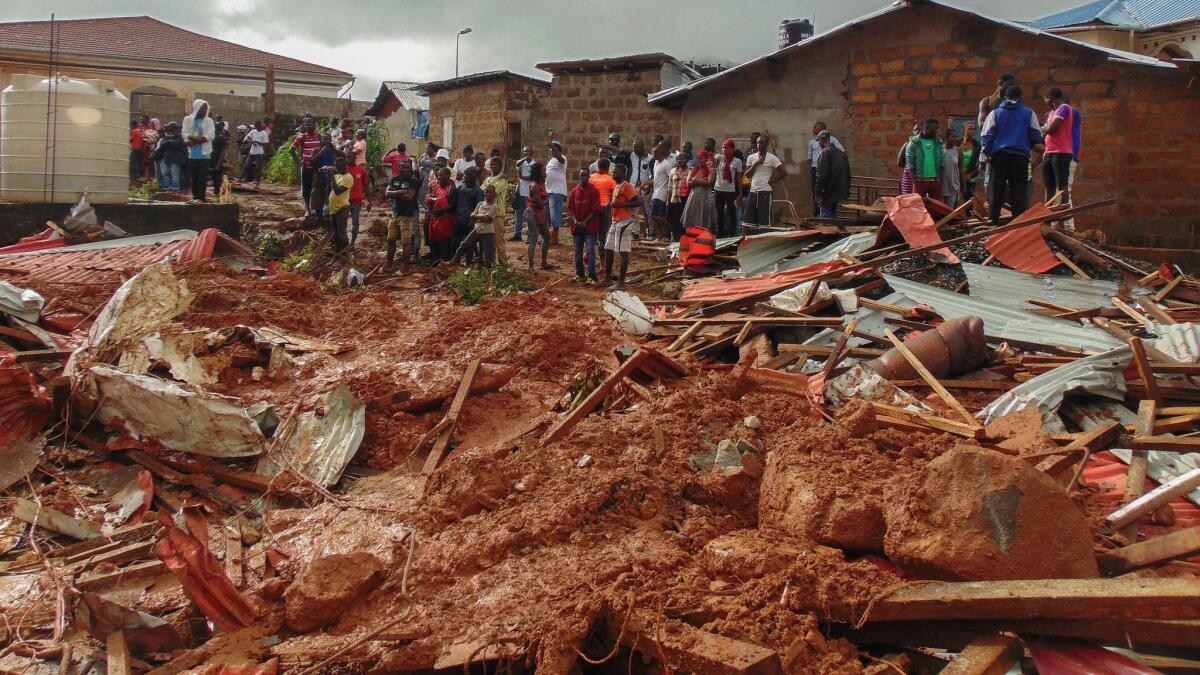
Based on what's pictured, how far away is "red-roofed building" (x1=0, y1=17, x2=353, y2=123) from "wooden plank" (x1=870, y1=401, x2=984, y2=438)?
90.3ft

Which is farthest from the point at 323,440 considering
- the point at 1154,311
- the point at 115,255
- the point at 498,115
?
the point at 498,115

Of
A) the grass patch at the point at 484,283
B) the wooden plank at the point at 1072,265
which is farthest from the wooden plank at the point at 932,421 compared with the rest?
the grass patch at the point at 484,283

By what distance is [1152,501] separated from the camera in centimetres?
383

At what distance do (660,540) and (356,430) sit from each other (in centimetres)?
299

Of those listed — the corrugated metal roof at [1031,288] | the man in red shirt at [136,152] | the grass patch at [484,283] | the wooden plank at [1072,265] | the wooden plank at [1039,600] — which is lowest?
the wooden plank at [1039,600]

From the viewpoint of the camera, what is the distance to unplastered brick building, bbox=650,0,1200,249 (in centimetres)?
1262

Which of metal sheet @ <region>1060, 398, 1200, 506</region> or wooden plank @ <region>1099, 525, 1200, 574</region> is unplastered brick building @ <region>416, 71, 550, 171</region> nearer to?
metal sheet @ <region>1060, 398, 1200, 506</region>

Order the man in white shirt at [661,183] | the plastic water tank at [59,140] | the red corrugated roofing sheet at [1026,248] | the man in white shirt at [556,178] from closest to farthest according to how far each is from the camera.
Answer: the red corrugated roofing sheet at [1026,248], the plastic water tank at [59,140], the man in white shirt at [556,178], the man in white shirt at [661,183]

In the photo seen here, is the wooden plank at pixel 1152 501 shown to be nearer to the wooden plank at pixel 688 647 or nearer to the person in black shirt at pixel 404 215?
the wooden plank at pixel 688 647

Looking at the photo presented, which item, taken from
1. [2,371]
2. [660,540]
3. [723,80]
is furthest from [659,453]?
[723,80]

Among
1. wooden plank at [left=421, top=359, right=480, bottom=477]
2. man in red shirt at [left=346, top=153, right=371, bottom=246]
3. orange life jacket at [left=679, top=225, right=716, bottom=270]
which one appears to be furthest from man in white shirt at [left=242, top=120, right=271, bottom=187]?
wooden plank at [left=421, top=359, right=480, bottom=477]

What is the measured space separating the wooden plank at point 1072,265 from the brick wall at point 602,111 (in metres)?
10.3

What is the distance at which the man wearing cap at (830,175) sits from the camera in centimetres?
1257

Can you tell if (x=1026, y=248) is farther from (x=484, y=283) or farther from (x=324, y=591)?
(x=324, y=591)
